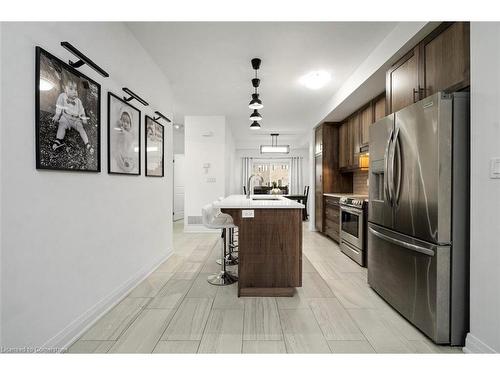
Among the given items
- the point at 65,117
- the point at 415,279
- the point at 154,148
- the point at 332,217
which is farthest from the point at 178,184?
the point at 415,279

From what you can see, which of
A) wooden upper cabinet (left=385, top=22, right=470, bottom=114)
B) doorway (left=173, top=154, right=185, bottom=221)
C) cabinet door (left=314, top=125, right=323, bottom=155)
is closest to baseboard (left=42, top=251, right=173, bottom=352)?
wooden upper cabinet (left=385, top=22, right=470, bottom=114)

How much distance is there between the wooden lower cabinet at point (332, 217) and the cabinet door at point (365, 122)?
1065mm

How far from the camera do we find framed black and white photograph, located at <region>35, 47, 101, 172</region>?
1464mm

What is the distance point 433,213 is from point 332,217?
10.2ft

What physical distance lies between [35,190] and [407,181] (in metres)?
2.46

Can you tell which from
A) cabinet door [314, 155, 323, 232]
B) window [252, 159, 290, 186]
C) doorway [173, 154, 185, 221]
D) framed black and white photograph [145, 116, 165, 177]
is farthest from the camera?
window [252, 159, 290, 186]

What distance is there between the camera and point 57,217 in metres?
1.61

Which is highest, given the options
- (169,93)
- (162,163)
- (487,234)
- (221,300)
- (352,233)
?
(169,93)

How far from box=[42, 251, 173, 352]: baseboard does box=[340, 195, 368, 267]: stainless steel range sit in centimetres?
275

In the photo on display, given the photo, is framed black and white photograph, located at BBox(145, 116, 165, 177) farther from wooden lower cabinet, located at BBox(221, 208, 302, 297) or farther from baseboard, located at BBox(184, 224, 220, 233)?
baseboard, located at BBox(184, 224, 220, 233)
